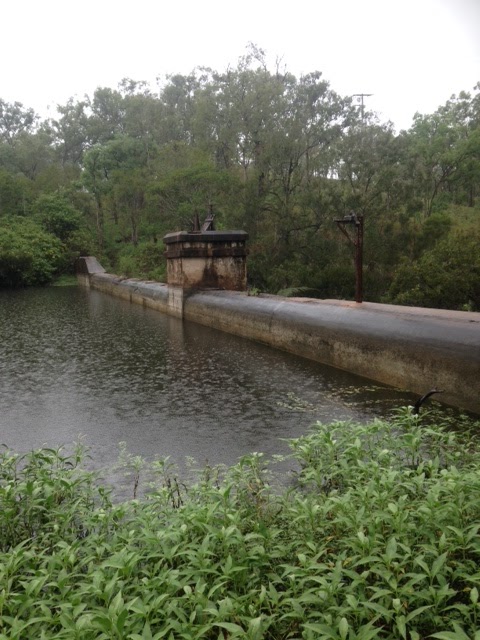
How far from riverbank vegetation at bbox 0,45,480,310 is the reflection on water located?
199 inches

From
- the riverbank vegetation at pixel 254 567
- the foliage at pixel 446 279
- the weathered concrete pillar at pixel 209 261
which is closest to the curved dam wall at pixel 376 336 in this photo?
the weathered concrete pillar at pixel 209 261

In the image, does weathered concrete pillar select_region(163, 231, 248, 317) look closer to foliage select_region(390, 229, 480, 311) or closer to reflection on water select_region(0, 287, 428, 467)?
reflection on water select_region(0, 287, 428, 467)

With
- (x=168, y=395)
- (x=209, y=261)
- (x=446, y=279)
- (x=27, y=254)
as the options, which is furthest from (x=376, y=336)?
(x=27, y=254)

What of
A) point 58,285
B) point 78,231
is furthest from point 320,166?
point 78,231

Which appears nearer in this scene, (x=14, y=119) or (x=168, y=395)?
(x=168, y=395)

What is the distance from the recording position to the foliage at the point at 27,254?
26.2m

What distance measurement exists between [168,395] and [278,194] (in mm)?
13303

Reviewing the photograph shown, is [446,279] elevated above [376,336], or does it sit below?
above

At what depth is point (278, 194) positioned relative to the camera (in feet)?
61.1

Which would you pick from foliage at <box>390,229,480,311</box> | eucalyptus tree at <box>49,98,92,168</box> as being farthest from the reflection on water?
eucalyptus tree at <box>49,98,92,168</box>

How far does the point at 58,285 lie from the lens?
28.8 metres

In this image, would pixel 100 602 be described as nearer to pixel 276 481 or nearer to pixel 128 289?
pixel 276 481

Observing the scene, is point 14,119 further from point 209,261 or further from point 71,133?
point 209,261

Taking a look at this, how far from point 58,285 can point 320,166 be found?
49.4 ft
